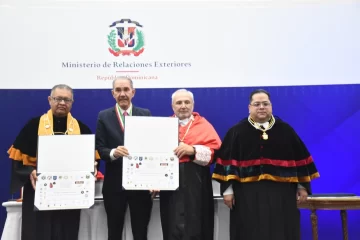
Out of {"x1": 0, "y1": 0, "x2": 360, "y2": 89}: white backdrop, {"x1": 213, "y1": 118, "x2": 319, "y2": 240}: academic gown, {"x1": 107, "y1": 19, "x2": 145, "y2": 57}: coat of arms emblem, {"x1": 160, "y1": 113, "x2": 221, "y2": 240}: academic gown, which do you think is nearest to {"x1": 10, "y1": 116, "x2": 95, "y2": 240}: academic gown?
{"x1": 160, "y1": 113, "x2": 221, "y2": 240}: academic gown

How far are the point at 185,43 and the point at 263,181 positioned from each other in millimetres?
2237

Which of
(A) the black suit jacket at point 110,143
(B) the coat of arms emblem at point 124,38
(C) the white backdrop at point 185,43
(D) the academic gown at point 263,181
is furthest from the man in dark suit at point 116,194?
(B) the coat of arms emblem at point 124,38

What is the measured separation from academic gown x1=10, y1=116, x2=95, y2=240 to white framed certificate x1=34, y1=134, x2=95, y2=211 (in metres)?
0.17

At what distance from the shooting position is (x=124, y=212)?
3.05m

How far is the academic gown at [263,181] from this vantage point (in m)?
2.98

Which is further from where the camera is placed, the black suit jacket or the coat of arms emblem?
the coat of arms emblem

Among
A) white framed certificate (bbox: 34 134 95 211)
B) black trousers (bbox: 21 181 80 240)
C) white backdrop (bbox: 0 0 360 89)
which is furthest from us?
white backdrop (bbox: 0 0 360 89)

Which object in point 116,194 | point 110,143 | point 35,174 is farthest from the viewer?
point 110,143

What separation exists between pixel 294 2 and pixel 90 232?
354 centimetres

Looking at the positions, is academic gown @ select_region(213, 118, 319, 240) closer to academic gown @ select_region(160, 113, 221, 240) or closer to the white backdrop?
academic gown @ select_region(160, 113, 221, 240)

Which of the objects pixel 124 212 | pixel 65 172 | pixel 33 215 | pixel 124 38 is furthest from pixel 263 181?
pixel 124 38

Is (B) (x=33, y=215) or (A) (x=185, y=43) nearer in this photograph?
(B) (x=33, y=215)

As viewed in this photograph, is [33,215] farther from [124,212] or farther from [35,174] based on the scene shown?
[124,212]

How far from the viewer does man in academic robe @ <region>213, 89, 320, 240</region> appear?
2979 millimetres
